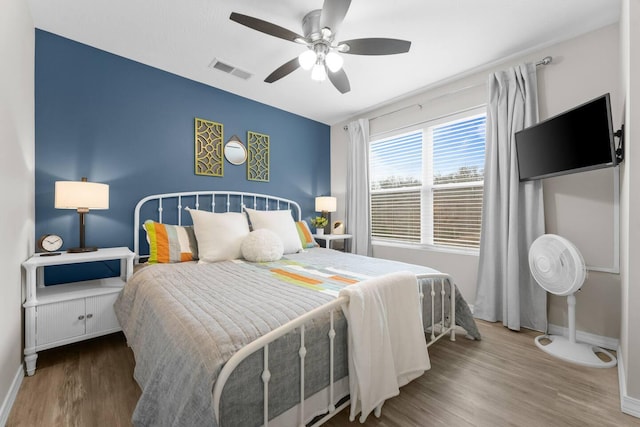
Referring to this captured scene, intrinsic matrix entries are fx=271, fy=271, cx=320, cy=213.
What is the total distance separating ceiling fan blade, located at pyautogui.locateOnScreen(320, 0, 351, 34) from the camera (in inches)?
63.9

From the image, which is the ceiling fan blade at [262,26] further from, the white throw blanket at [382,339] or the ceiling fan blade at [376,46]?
the white throw blanket at [382,339]

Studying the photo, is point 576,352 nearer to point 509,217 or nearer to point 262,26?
point 509,217

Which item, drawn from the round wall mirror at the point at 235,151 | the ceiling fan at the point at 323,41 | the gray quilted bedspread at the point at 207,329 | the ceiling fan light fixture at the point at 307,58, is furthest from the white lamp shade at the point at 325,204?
the ceiling fan light fixture at the point at 307,58

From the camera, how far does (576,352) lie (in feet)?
6.72

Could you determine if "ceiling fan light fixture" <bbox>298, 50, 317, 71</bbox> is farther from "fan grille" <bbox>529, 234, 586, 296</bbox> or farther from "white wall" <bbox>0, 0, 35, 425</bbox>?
"fan grille" <bbox>529, 234, 586, 296</bbox>

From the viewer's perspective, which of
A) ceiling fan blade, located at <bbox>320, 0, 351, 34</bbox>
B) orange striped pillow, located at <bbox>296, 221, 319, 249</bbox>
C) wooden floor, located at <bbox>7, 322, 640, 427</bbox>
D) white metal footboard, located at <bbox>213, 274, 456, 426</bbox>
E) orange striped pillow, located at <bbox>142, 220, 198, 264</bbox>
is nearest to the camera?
white metal footboard, located at <bbox>213, 274, 456, 426</bbox>

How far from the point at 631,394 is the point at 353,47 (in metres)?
2.67

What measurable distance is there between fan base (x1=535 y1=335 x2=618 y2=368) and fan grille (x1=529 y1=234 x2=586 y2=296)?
1.44ft

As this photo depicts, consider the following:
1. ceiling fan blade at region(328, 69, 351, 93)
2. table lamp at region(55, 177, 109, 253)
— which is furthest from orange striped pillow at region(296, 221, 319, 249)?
table lamp at region(55, 177, 109, 253)

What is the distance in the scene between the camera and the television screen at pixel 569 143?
5.96 feet

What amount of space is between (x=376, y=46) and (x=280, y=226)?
1907 millimetres

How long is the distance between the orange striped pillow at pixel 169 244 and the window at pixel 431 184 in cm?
248

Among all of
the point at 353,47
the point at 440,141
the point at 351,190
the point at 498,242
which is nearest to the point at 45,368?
the point at 353,47

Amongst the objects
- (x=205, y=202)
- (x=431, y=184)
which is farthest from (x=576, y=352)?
(x=205, y=202)
